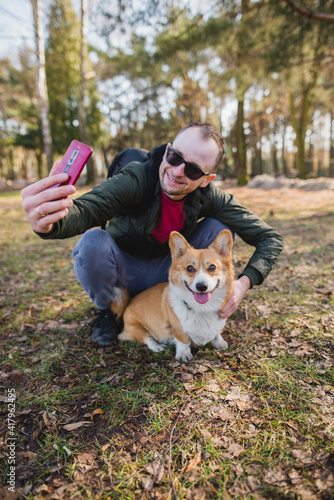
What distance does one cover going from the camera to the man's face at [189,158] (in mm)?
2121

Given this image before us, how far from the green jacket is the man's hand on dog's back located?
42 centimetres

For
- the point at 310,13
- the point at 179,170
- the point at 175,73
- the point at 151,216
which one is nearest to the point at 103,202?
the point at 151,216

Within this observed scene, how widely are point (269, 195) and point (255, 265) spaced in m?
9.22

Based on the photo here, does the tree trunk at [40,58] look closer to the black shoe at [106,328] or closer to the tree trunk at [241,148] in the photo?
the tree trunk at [241,148]

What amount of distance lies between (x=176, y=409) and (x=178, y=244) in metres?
1.08

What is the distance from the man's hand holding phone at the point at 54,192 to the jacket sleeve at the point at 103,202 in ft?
0.44

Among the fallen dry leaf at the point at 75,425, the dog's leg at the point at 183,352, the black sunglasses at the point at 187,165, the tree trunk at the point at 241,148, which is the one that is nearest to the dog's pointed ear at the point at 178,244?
the black sunglasses at the point at 187,165

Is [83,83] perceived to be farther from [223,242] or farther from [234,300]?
[234,300]

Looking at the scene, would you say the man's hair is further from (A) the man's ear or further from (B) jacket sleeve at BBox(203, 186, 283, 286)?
(B) jacket sleeve at BBox(203, 186, 283, 286)

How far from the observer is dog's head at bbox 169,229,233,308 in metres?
1.99

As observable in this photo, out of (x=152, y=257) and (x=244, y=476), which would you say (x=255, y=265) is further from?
(x=244, y=476)

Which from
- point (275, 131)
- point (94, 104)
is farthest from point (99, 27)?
point (275, 131)

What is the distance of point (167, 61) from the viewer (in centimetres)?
775

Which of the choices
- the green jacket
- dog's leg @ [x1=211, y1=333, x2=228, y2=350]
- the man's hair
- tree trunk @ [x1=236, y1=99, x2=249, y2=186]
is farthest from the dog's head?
tree trunk @ [x1=236, y1=99, x2=249, y2=186]
